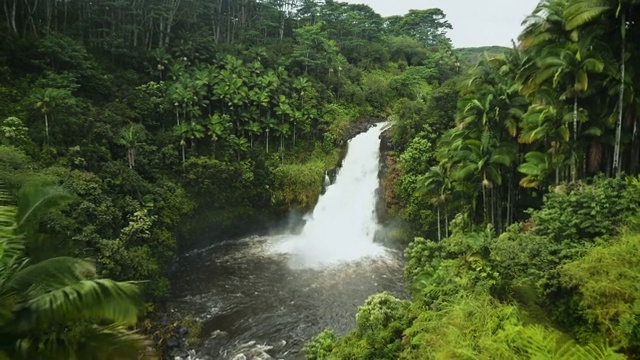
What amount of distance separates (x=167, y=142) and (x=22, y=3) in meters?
17.7

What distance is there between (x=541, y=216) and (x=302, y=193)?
75.6 ft

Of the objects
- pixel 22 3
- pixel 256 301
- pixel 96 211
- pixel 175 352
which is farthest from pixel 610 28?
pixel 22 3

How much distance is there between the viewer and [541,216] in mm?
13797

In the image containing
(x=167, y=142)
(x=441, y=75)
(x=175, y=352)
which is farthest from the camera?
(x=441, y=75)

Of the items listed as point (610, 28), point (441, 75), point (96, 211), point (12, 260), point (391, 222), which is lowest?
point (391, 222)

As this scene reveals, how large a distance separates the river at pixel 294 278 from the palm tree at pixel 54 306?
554 inches

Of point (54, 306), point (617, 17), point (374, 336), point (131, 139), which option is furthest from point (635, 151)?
point (131, 139)

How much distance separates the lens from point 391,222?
33.1 meters

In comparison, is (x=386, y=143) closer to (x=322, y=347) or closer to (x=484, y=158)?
(x=484, y=158)

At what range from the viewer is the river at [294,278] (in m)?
19.9

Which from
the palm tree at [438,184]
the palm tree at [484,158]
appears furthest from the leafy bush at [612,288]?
the palm tree at [438,184]

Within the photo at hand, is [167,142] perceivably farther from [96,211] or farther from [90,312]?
[90,312]

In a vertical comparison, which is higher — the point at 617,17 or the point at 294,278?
the point at 617,17

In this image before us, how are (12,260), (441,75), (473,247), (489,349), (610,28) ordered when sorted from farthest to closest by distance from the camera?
(441,75)
(610,28)
(473,247)
(489,349)
(12,260)
